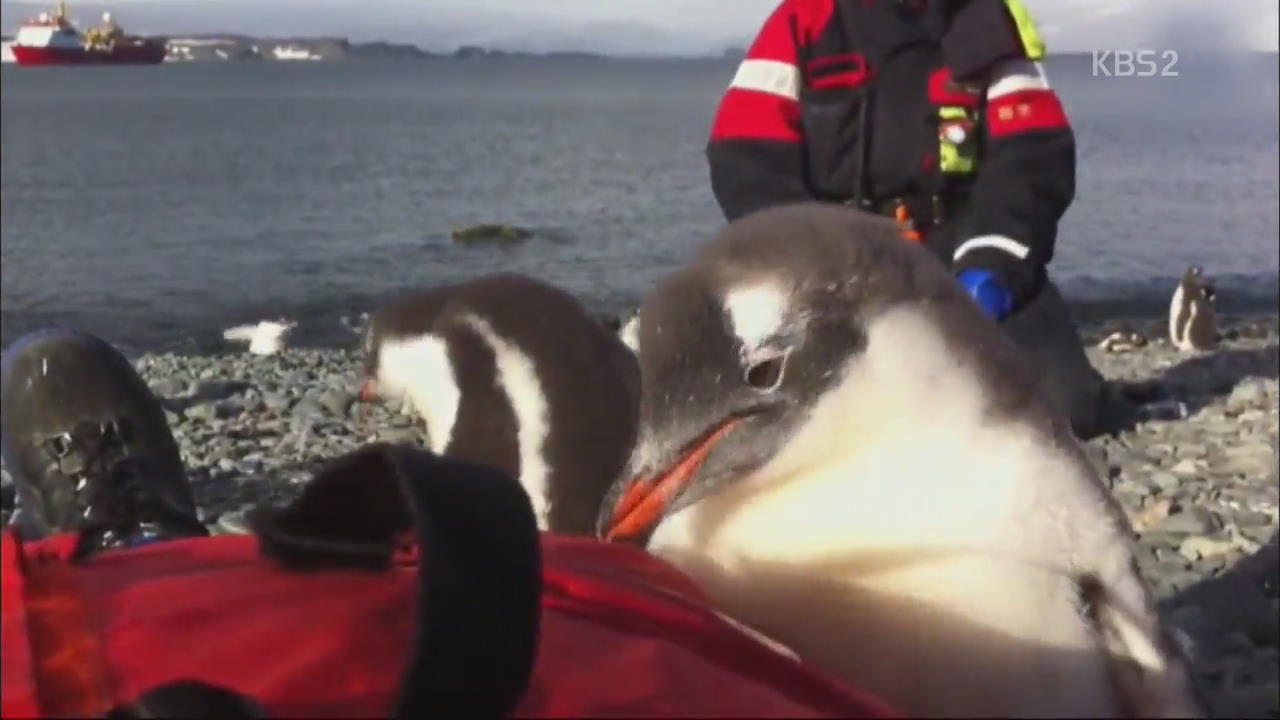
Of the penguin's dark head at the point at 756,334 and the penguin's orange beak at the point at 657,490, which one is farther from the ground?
the penguin's dark head at the point at 756,334

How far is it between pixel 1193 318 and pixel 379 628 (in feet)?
27.7

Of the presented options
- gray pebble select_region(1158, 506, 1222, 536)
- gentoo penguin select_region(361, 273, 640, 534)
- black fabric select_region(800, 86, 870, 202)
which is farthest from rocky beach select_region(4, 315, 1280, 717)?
black fabric select_region(800, 86, 870, 202)

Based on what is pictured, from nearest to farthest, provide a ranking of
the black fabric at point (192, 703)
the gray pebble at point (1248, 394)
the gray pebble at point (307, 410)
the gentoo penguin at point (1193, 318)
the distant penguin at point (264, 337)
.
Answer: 1. the black fabric at point (192, 703)
2. the gray pebble at point (307, 410)
3. the gray pebble at point (1248, 394)
4. the gentoo penguin at point (1193, 318)
5. the distant penguin at point (264, 337)

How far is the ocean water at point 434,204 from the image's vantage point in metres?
11.9

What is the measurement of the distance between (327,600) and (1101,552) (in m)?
0.56

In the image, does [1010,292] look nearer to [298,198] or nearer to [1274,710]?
[1274,710]

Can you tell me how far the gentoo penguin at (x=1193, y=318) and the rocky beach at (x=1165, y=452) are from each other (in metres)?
0.14

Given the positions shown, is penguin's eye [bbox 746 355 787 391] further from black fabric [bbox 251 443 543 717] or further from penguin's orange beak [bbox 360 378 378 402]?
penguin's orange beak [bbox 360 378 378 402]

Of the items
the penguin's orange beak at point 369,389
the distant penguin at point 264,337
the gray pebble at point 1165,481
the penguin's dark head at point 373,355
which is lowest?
the distant penguin at point 264,337

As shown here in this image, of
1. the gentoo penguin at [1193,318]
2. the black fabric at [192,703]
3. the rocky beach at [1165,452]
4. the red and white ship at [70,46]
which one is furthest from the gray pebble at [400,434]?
the red and white ship at [70,46]

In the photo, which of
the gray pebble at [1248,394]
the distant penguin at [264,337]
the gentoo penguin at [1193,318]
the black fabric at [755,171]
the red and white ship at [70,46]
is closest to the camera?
the black fabric at [755,171]

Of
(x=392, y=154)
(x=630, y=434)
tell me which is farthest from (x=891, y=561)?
(x=392, y=154)

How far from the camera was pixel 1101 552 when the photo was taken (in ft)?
3.78

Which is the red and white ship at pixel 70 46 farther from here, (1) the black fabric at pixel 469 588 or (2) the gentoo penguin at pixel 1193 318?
(1) the black fabric at pixel 469 588
